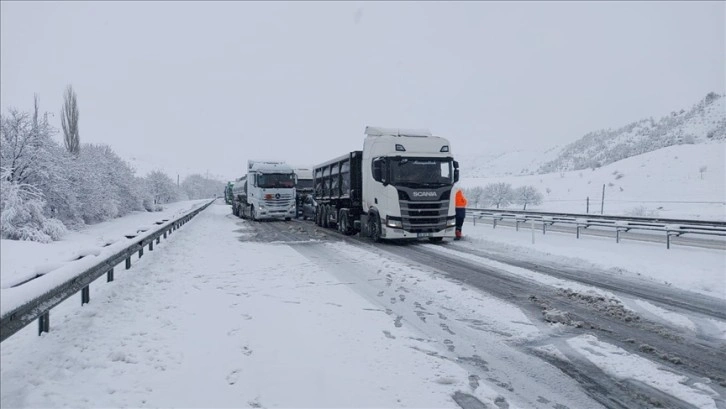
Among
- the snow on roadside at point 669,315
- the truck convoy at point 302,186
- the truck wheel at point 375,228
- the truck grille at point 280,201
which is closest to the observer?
the snow on roadside at point 669,315

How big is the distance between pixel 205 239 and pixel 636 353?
1451 cm

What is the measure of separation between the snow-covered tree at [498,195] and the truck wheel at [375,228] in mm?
34274

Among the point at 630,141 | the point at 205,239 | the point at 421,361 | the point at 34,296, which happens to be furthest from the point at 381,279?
the point at 630,141

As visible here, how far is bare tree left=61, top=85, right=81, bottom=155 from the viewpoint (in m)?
33.8

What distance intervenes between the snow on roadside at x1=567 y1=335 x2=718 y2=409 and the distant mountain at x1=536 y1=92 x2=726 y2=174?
53301mm

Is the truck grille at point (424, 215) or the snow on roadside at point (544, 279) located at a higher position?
the truck grille at point (424, 215)

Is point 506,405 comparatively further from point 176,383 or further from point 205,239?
point 205,239

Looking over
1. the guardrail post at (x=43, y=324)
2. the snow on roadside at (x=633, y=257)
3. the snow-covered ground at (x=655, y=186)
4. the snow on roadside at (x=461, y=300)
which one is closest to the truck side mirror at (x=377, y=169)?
the snow on roadside at (x=633, y=257)

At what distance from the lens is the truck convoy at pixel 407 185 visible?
1470cm

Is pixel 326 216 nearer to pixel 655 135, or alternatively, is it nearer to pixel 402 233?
pixel 402 233

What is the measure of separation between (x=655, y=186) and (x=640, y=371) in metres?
44.7

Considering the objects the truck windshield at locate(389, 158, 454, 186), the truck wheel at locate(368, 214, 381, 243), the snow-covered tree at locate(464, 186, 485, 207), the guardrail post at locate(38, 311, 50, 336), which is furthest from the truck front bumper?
the snow-covered tree at locate(464, 186, 485, 207)

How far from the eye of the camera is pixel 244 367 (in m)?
4.29

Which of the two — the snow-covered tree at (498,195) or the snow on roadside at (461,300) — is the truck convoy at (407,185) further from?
the snow-covered tree at (498,195)
